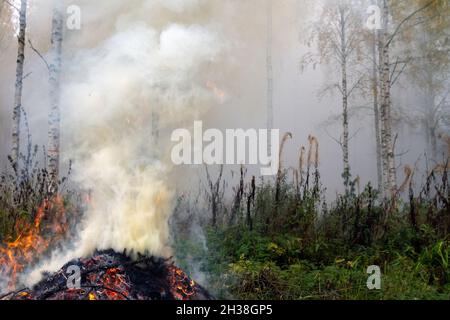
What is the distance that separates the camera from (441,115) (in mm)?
16328

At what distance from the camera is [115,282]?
4.38 m

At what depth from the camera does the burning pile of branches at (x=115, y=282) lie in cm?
422

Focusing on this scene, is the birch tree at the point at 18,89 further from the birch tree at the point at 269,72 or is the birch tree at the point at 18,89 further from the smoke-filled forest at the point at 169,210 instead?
the birch tree at the point at 269,72

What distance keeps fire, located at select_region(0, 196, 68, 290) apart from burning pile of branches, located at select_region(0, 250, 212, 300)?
0.54 meters

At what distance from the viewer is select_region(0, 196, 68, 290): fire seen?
4992 mm

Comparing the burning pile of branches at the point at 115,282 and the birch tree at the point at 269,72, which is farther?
the birch tree at the point at 269,72

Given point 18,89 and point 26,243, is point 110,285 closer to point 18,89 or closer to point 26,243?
point 26,243

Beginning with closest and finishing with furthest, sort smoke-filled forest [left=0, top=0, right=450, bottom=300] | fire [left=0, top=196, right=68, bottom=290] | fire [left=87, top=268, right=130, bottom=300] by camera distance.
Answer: fire [left=87, top=268, right=130, bottom=300], smoke-filled forest [left=0, top=0, right=450, bottom=300], fire [left=0, top=196, right=68, bottom=290]

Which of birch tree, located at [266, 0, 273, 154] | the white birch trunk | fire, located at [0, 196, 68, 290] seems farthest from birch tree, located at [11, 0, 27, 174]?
birch tree, located at [266, 0, 273, 154]

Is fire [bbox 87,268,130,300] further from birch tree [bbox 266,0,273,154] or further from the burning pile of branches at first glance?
birch tree [bbox 266,0,273,154]

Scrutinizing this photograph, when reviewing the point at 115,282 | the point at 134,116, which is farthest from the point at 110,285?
the point at 134,116

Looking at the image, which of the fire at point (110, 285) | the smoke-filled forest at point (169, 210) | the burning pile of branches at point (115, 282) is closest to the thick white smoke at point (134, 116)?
the smoke-filled forest at point (169, 210)

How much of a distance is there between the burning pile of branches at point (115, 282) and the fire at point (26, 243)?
54 centimetres
